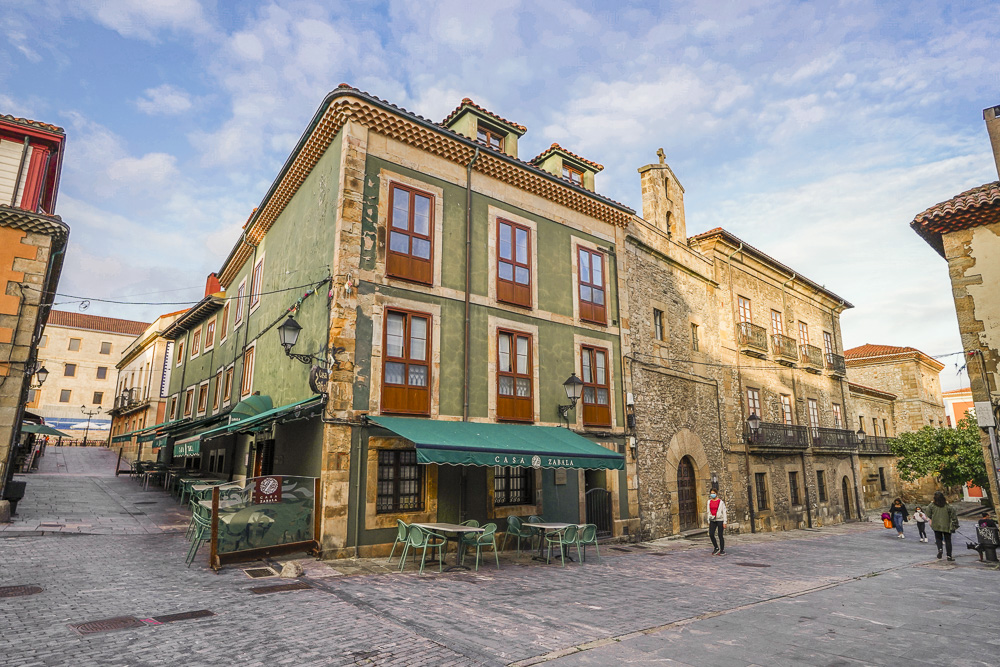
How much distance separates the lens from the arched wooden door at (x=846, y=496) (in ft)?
86.2

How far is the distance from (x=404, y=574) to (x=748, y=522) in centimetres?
1534

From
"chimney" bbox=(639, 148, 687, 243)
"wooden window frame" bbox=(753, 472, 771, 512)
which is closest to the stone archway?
"wooden window frame" bbox=(753, 472, 771, 512)

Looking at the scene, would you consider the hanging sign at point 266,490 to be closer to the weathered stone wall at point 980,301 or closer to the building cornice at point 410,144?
the building cornice at point 410,144

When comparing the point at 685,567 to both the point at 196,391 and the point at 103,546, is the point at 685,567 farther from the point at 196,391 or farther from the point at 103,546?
the point at 196,391

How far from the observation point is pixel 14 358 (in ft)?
42.0

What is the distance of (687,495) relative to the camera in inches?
723

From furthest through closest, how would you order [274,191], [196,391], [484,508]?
[196,391], [274,191], [484,508]

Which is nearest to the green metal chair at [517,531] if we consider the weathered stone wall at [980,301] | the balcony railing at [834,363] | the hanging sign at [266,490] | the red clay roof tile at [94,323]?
the hanging sign at [266,490]

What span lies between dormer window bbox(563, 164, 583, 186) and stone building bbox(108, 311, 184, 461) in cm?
2519

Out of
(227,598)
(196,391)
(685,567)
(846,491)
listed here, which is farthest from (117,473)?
(846,491)

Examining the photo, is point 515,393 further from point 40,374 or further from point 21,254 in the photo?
point 40,374

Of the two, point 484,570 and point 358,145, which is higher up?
point 358,145

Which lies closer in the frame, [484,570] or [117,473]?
[484,570]

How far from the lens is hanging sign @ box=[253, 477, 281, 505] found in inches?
373
